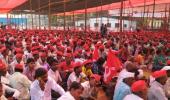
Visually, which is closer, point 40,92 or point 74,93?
point 74,93

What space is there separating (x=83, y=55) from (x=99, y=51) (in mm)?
924

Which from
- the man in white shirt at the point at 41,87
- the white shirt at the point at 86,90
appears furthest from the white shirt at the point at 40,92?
the white shirt at the point at 86,90

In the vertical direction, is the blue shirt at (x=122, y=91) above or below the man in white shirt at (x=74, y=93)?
below

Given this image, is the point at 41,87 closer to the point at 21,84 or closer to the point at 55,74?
the point at 21,84

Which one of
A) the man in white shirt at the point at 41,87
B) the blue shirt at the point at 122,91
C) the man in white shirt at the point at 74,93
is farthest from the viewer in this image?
the blue shirt at the point at 122,91

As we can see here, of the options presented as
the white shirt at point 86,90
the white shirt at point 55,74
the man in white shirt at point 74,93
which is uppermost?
the man in white shirt at point 74,93

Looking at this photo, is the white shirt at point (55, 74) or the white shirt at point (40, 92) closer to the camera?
the white shirt at point (40, 92)

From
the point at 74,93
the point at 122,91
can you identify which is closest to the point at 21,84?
the point at 122,91

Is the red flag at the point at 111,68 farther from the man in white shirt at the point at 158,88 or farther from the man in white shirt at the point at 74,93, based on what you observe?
the man in white shirt at the point at 74,93

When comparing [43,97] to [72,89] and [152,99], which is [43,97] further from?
[152,99]

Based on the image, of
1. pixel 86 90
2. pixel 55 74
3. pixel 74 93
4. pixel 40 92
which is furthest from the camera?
pixel 55 74

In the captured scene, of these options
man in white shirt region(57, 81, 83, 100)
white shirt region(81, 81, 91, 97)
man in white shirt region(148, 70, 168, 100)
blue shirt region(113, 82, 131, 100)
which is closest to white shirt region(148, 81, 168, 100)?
man in white shirt region(148, 70, 168, 100)

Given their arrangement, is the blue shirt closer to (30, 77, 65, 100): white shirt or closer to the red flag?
(30, 77, 65, 100): white shirt

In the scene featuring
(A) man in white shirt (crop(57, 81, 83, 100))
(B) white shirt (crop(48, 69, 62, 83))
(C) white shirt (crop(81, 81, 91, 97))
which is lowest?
(C) white shirt (crop(81, 81, 91, 97))
